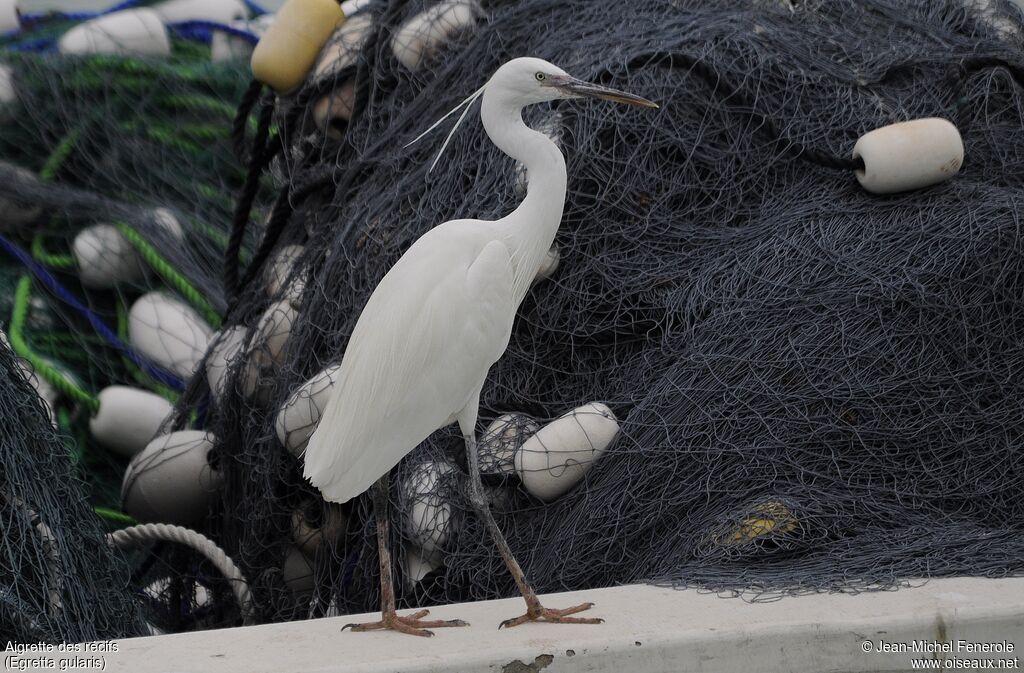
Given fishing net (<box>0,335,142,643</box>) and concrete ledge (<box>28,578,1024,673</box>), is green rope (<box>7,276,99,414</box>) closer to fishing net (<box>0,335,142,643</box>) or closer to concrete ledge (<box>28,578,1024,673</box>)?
fishing net (<box>0,335,142,643</box>)

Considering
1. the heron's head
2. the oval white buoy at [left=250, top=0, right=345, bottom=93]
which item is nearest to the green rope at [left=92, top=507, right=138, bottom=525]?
the oval white buoy at [left=250, top=0, right=345, bottom=93]

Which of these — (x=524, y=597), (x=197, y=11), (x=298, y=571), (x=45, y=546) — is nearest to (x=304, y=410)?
(x=298, y=571)

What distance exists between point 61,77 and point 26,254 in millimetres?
793

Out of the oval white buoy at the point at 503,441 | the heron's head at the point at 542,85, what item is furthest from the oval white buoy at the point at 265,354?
→ the heron's head at the point at 542,85

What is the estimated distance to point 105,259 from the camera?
413cm

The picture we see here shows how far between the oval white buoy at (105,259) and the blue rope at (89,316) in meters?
0.10

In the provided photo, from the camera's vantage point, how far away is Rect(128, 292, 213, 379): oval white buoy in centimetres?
403

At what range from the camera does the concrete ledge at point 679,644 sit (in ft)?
6.48

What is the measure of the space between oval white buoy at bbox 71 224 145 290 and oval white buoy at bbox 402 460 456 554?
178 cm

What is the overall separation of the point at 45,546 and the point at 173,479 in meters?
0.93

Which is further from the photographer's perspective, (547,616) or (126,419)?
(126,419)

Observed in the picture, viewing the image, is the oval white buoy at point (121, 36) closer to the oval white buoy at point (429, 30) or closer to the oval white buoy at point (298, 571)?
the oval white buoy at point (429, 30)

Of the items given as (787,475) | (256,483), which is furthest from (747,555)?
(256,483)

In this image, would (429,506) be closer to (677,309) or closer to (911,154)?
(677,309)
